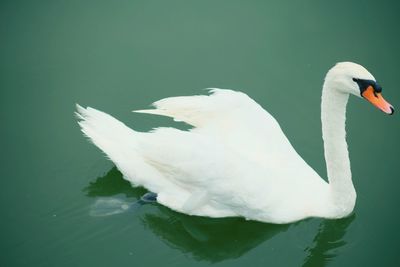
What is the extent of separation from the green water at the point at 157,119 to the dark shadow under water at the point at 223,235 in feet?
0.04

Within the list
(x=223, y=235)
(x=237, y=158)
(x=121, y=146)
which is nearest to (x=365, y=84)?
(x=237, y=158)

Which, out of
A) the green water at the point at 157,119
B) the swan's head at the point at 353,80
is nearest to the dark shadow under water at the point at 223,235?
the green water at the point at 157,119

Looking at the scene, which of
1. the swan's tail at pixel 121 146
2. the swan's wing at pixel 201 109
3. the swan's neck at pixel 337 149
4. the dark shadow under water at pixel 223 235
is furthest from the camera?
the swan's wing at pixel 201 109

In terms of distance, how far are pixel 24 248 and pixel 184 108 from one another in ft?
6.88

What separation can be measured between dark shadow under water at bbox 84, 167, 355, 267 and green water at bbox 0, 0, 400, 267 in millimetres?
11

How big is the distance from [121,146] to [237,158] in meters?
1.30

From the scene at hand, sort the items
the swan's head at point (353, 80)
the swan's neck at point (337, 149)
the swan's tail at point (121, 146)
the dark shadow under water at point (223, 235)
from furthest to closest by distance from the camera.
Answer: the swan's tail at point (121, 146) < the dark shadow under water at point (223, 235) < the swan's neck at point (337, 149) < the swan's head at point (353, 80)

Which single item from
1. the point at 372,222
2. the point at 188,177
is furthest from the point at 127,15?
the point at 372,222

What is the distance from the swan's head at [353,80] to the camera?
5.03 metres

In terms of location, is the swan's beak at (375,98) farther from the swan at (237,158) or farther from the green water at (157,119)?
the green water at (157,119)

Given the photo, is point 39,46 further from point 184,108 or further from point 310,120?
point 310,120

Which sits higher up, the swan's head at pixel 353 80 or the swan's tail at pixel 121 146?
the swan's head at pixel 353 80

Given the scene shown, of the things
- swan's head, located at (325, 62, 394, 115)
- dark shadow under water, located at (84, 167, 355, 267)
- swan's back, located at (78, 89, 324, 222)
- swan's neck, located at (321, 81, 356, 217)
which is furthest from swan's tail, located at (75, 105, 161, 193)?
swan's head, located at (325, 62, 394, 115)

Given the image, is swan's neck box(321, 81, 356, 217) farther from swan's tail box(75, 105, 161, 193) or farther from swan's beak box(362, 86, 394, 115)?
swan's tail box(75, 105, 161, 193)
